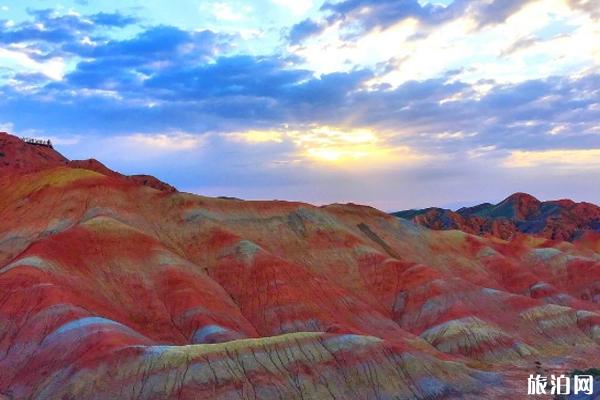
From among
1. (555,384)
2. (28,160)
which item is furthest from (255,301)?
(28,160)

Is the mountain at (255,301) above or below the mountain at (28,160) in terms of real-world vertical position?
below

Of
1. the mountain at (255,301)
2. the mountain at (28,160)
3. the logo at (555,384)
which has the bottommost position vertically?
the logo at (555,384)

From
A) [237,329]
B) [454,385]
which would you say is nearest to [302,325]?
[237,329]

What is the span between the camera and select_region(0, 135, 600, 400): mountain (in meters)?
62.2

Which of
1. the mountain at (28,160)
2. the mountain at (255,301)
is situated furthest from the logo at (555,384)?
the mountain at (28,160)

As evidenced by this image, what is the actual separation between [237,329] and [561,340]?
54.6 metres

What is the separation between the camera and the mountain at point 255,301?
62.2 meters

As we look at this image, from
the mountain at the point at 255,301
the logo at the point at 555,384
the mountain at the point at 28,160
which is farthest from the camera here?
the mountain at the point at 28,160

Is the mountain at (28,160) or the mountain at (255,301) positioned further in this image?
the mountain at (28,160)

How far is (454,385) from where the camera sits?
6856 cm

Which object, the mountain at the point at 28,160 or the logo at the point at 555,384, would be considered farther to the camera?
the mountain at the point at 28,160

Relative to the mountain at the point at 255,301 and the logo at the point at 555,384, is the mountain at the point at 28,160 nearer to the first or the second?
the mountain at the point at 255,301

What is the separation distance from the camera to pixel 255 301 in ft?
302

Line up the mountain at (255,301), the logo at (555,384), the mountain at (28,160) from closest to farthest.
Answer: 1. the mountain at (255,301)
2. the logo at (555,384)
3. the mountain at (28,160)
